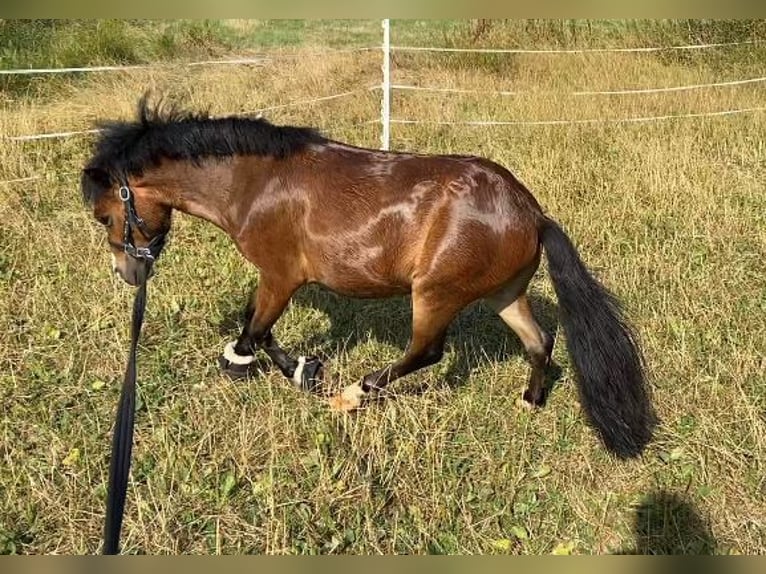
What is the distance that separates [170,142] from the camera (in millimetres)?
3750

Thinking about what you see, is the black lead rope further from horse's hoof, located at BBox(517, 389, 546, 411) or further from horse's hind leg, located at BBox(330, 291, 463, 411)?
horse's hoof, located at BBox(517, 389, 546, 411)

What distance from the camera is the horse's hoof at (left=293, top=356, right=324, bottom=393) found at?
415 centimetres

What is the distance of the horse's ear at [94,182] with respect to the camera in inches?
145

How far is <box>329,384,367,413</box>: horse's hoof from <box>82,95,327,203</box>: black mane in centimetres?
133

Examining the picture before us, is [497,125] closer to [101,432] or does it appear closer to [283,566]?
[101,432]

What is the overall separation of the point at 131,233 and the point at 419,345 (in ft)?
5.35

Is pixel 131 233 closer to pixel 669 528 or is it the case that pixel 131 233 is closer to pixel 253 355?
pixel 253 355

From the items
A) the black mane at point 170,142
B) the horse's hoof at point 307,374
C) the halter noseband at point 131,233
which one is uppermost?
the black mane at point 170,142

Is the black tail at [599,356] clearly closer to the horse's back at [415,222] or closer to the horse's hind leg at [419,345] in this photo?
the horse's back at [415,222]

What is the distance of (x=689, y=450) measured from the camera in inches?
150

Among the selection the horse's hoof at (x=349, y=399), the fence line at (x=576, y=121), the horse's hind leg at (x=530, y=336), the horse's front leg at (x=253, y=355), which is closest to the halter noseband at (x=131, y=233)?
the horse's front leg at (x=253, y=355)

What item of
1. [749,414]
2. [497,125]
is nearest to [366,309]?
[749,414]

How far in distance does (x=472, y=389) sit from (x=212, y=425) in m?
1.51

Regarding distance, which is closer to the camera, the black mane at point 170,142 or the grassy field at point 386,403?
the grassy field at point 386,403
